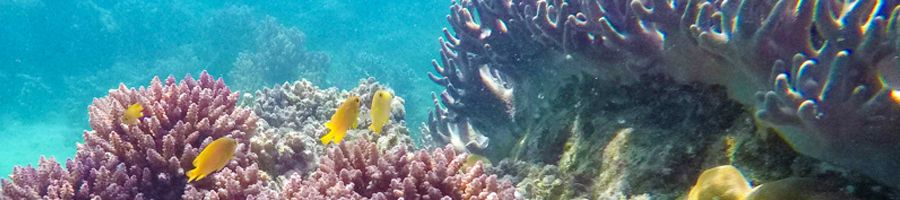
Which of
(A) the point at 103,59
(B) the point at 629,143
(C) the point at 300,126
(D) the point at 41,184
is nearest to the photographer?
(B) the point at 629,143

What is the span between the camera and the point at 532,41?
15.8 feet

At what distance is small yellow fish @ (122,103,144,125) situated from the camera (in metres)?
3.81

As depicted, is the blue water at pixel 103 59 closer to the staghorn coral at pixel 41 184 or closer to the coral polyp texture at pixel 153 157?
the coral polyp texture at pixel 153 157

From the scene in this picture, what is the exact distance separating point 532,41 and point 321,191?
2.46 metres

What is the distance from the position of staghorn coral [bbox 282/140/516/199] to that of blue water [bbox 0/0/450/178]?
12130mm

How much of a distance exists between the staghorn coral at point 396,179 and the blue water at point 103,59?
12130 mm

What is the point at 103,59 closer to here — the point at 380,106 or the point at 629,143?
the point at 380,106

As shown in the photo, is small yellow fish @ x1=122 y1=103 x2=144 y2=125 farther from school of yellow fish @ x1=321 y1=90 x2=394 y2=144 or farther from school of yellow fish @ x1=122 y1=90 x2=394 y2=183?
school of yellow fish @ x1=321 y1=90 x2=394 y2=144

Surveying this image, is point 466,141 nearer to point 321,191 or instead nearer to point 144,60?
point 321,191

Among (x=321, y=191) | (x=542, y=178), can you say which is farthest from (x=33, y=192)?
(x=542, y=178)

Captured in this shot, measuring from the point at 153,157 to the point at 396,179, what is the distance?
1852mm

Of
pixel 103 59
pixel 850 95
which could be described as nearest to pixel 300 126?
pixel 850 95

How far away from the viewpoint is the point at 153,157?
369cm

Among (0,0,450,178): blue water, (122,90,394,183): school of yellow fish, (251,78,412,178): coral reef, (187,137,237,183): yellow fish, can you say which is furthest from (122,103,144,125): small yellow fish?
(0,0,450,178): blue water
